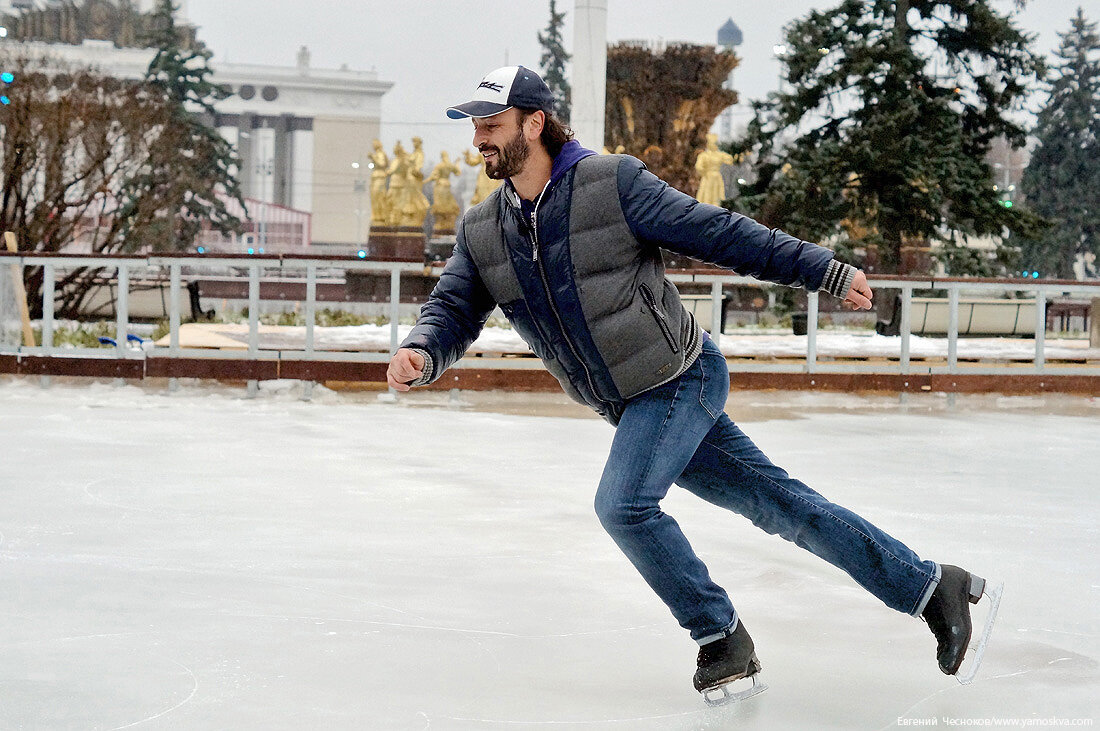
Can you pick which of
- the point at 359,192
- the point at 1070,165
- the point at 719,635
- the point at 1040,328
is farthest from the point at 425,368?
the point at 359,192

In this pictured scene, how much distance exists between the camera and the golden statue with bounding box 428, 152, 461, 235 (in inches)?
928

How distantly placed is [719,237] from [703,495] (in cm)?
67

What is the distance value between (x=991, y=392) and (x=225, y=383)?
6.49 m

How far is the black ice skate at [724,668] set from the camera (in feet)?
10.0

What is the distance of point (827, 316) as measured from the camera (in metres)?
27.7

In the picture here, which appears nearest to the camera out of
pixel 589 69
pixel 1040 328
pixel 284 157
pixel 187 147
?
pixel 1040 328

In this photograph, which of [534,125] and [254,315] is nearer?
[534,125]

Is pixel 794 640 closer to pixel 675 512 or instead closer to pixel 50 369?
pixel 675 512

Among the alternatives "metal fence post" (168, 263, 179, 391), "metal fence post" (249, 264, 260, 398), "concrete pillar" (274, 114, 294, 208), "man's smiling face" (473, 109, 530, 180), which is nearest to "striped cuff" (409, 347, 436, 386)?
"man's smiling face" (473, 109, 530, 180)

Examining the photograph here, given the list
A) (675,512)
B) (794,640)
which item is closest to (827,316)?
(675,512)

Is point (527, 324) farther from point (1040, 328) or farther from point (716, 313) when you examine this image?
point (1040, 328)

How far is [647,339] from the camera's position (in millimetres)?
3072

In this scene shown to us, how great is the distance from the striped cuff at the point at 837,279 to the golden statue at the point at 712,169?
18620mm

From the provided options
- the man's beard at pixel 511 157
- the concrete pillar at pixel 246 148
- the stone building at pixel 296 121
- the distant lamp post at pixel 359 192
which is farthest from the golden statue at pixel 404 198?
the concrete pillar at pixel 246 148
